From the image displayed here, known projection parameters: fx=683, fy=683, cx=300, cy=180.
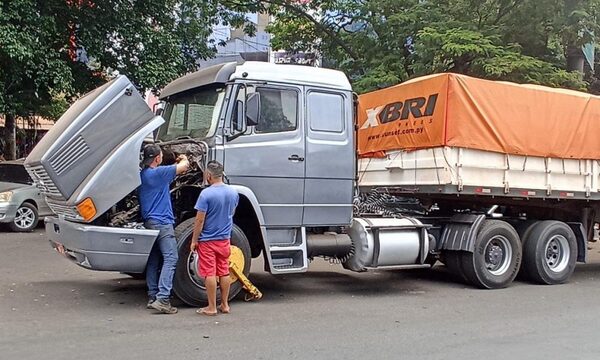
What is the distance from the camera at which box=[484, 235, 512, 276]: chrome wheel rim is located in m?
9.79

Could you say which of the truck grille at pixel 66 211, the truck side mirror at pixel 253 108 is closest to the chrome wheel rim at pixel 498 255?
the truck side mirror at pixel 253 108

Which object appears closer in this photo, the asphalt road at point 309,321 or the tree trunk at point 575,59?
the asphalt road at point 309,321

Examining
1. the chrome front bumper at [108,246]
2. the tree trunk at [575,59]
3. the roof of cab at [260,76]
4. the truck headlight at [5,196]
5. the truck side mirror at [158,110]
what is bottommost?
the chrome front bumper at [108,246]

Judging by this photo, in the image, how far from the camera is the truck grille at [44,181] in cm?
732

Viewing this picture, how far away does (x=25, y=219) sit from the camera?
15.6 meters

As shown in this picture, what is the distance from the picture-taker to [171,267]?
7.39 m

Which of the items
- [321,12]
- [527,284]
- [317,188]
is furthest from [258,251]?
[321,12]

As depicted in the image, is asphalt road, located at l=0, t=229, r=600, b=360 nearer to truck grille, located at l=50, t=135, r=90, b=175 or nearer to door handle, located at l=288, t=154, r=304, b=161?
truck grille, located at l=50, t=135, r=90, b=175

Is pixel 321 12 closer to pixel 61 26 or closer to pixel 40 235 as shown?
pixel 61 26

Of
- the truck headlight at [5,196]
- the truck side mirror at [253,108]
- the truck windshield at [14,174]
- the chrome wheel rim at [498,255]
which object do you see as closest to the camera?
the truck side mirror at [253,108]

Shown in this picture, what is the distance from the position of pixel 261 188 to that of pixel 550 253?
493 centimetres

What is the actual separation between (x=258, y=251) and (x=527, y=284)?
4372mm

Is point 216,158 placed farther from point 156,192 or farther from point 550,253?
point 550,253

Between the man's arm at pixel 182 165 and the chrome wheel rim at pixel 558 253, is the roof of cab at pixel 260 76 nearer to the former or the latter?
the man's arm at pixel 182 165
